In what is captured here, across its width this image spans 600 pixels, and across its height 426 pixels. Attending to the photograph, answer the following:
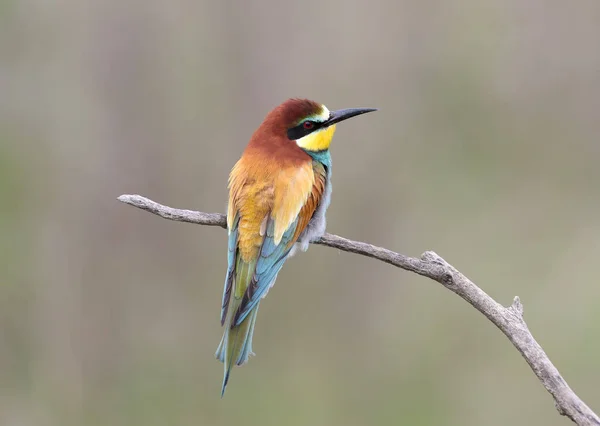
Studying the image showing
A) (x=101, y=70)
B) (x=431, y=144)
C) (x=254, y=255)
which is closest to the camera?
(x=254, y=255)

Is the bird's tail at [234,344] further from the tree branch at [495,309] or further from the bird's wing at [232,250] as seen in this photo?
the tree branch at [495,309]

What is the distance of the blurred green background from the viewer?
3.19 meters

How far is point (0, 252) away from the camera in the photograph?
3250 mm

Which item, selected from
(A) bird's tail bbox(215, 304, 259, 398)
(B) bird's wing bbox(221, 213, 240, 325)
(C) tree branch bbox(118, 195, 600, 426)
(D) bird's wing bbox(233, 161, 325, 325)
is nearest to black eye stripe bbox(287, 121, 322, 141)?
(D) bird's wing bbox(233, 161, 325, 325)

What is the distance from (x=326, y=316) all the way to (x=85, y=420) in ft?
3.42

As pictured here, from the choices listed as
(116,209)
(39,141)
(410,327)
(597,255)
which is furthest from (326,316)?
(39,141)

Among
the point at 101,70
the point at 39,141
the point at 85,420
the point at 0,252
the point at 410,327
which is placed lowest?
the point at 85,420

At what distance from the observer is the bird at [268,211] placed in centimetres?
215

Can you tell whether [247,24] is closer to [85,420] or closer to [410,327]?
[410,327]

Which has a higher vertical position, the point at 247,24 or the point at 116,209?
the point at 247,24

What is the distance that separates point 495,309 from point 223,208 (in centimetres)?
178

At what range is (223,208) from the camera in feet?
10.6

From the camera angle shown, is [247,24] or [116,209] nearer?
[116,209]

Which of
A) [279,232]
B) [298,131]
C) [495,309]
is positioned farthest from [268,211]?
[495,309]
